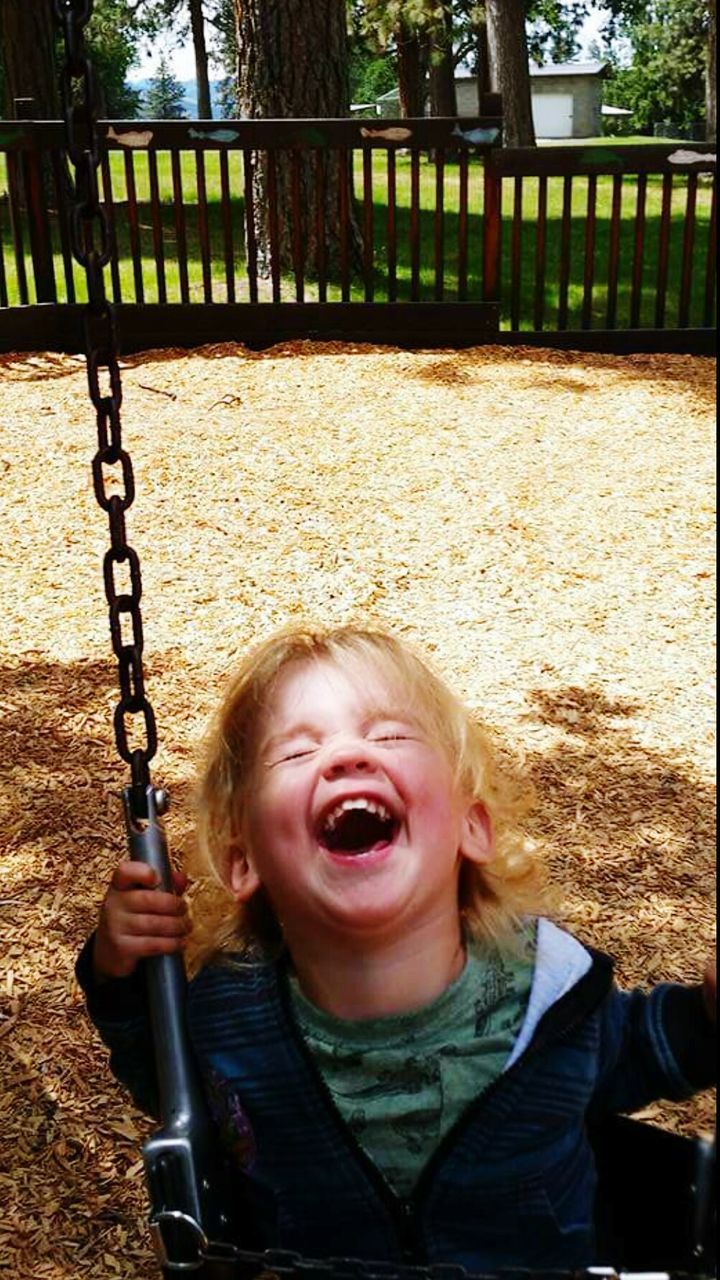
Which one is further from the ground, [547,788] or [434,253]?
[434,253]

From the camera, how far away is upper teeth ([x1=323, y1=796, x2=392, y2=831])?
1.61m

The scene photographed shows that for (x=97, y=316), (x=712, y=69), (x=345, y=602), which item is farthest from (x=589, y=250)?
(x=712, y=69)

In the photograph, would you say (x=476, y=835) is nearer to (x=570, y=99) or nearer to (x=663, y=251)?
(x=663, y=251)

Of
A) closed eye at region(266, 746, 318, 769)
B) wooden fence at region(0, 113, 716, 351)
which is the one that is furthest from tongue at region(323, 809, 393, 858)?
wooden fence at region(0, 113, 716, 351)

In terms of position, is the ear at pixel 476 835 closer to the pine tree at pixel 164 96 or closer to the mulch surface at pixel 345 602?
the mulch surface at pixel 345 602

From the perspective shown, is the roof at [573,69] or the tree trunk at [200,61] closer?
the tree trunk at [200,61]

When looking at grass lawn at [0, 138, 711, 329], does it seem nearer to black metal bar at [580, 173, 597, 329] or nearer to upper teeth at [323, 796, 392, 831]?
black metal bar at [580, 173, 597, 329]

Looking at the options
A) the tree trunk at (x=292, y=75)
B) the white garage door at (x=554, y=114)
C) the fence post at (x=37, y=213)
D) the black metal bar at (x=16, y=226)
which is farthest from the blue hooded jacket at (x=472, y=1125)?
the white garage door at (x=554, y=114)

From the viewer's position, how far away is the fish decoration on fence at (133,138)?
28.9 ft

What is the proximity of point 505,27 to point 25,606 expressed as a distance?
51.0 ft

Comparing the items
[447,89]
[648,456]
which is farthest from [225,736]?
[447,89]

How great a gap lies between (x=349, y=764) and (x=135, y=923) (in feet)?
1.09

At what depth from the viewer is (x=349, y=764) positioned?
1654 mm

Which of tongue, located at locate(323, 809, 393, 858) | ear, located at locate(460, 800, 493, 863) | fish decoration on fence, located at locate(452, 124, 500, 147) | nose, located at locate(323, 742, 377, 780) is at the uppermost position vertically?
fish decoration on fence, located at locate(452, 124, 500, 147)
